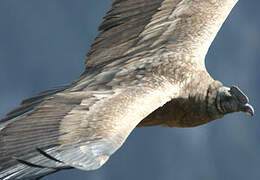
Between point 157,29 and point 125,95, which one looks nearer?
point 125,95

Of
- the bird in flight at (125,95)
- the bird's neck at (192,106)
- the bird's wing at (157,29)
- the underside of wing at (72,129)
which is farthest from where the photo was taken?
the bird's wing at (157,29)

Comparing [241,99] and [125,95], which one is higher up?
[125,95]

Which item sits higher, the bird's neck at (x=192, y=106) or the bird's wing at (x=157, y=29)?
the bird's wing at (x=157, y=29)

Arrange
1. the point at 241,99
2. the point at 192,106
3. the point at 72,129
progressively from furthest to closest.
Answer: the point at 192,106
the point at 241,99
the point at 72,129

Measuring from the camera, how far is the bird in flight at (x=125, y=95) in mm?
11062

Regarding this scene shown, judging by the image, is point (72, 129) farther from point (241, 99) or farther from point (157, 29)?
point (157, 29)

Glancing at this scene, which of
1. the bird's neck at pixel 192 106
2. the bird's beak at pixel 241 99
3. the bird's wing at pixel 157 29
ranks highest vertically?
the bird's wing at pixel 157 29

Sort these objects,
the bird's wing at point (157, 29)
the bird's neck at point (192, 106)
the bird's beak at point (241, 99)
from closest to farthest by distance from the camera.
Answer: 1. the bird's beak at point (241, 99)
2. the bird's neck at point (192, 106)
3. the bird's wing at point (157, 29)

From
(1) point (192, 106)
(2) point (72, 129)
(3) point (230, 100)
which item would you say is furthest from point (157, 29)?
(2) point (72, 129)

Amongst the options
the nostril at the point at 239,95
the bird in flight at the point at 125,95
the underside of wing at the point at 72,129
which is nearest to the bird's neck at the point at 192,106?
the bird in flight at the point at 125,95

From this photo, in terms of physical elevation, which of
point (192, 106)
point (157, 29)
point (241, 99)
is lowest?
point (241, 99)

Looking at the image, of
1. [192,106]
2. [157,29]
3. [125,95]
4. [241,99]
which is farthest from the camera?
[157,29]

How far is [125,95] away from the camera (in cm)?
1223

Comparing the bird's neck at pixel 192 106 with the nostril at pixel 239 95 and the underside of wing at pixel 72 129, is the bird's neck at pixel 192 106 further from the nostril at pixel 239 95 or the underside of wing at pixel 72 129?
the underside of wing at pixel 72 129
